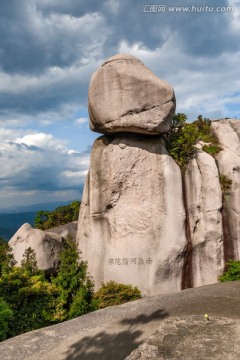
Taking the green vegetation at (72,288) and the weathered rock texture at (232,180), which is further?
the weathered rock texture at (232,180)

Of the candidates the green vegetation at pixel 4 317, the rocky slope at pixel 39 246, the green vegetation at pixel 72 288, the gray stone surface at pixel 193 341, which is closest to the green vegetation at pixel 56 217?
the rocky slope at pixel 39 246

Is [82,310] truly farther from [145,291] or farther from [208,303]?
[208,303]

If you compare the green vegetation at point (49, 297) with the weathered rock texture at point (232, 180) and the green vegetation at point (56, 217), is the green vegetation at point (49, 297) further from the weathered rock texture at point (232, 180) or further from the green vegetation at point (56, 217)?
the green vegetation at point (56, 217)

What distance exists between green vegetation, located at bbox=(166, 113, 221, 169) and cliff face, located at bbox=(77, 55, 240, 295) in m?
0.61

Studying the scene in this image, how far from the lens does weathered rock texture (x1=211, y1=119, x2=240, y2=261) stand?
19.1 meters

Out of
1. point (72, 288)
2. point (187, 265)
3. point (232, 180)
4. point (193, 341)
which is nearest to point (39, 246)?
point (72, 288)

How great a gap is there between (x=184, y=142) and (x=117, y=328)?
40.1 feet

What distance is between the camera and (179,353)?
20.4ft

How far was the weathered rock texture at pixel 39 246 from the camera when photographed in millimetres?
20703

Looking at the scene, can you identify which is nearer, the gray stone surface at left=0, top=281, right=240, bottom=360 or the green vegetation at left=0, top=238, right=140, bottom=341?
the gray stone surface at left=0, top=281, right=240, bottom=360

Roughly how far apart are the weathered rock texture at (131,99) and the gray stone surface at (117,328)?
918cm

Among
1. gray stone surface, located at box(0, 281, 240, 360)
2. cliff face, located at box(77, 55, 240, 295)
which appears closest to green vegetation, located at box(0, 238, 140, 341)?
cliff face, located at box(77, 55, 240, 295)

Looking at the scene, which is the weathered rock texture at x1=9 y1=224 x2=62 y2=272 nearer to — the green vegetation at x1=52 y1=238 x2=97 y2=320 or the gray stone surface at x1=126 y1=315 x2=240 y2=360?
the green vegetation at x1=52 y1=238 x2=97 y2=320

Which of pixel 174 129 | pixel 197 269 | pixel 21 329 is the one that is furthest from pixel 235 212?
pixel 21 329
